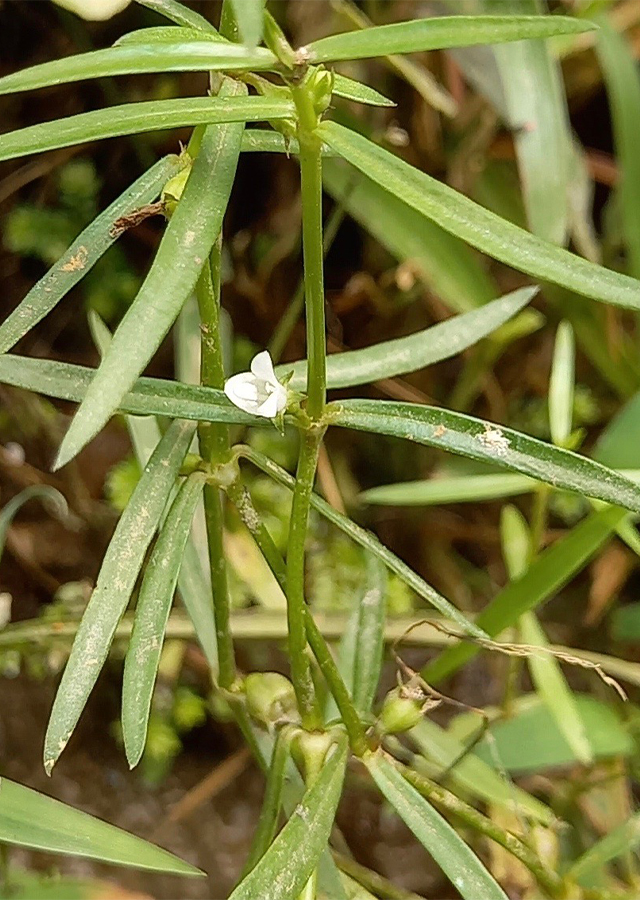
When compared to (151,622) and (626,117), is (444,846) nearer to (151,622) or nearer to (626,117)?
(151,622)

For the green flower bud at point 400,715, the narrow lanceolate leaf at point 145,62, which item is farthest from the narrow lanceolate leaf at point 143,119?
the green flower bud at point 400,715

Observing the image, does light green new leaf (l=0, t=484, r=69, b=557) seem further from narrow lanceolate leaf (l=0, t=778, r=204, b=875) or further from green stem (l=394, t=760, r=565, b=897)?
green stem (l=394, t=760, r=565, b=897)

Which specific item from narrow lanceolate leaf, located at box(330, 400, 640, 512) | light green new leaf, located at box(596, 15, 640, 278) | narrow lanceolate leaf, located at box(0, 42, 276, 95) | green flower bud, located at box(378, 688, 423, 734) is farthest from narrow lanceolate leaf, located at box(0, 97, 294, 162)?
light green new leaf, located at box(596, 15, 640, 278)

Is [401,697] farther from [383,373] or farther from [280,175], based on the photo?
[280,175]

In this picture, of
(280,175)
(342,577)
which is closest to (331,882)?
(342,577)

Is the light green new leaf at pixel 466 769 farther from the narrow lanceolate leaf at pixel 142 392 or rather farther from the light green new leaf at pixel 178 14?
the light green new leaf at pixel 178 14

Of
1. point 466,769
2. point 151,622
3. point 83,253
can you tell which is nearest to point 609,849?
point 466,769
